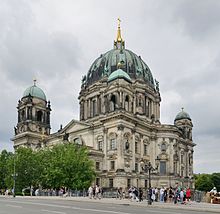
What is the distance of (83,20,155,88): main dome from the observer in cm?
8850

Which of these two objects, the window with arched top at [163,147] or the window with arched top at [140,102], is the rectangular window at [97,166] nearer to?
the window with arched top at [163,147]

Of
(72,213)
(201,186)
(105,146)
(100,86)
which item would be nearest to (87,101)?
(100,86)

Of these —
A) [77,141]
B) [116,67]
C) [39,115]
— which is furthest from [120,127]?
[39,115]

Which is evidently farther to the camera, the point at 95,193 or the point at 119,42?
the point at 119,42

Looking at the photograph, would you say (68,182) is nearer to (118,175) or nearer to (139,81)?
(118,175)

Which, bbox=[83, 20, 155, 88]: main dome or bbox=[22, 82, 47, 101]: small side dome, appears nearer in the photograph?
bbox=[83, 20, 155, 88]: main dome

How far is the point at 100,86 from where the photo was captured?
284 ft

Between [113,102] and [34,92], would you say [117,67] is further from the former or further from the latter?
[34,92]

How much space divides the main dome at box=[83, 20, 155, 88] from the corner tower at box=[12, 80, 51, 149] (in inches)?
518

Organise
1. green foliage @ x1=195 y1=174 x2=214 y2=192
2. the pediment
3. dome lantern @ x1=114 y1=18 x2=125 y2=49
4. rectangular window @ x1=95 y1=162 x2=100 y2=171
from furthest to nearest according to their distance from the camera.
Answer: green foliage @ x1=195 y1=174 x2=214 y2=192 → dome lantern @ x1=114 y1=18 x2=125 y2=49 → the pediment → rectangular window @ x1=95 y1=162 x2=100 y2=171

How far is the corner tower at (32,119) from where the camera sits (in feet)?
295

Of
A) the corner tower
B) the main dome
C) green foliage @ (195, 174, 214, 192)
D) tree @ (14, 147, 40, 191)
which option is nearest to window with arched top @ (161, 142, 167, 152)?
the main dome

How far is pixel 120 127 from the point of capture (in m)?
69.8

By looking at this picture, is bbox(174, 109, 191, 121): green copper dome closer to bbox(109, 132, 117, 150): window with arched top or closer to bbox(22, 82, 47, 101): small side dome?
bbox(109, 132, 117, 150): window with arched top
